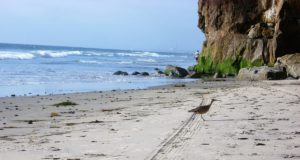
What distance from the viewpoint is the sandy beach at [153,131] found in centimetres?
675

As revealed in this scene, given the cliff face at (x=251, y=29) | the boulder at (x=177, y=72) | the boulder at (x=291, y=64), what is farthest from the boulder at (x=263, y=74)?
the boulder at (x=177, y=72)

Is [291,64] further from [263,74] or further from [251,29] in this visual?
[251,29]

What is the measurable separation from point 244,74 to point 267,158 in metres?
20.5

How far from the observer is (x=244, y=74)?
26.3m

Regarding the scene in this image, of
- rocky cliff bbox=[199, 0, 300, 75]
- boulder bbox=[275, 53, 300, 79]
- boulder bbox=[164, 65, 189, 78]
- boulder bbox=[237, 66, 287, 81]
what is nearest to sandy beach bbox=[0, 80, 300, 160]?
boulder bbox=[237, 66, 287, 81]

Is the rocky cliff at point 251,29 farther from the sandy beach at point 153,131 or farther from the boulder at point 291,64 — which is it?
the sandy beach at point 153,131

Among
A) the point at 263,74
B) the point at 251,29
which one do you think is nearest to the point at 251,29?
the point at 251,29

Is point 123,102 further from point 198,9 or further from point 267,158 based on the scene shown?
point 198,9

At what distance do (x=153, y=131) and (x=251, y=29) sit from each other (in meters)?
24.3

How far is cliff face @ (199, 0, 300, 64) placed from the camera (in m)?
29.0

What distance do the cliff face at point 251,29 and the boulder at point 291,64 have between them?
272cm

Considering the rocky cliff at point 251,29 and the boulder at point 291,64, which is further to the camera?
the rocky cliff at point 251,29

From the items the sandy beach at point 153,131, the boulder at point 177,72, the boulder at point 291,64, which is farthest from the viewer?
the boulder at point 177,72

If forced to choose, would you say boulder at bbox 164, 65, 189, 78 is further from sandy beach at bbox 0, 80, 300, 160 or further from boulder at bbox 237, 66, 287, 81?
sandy beach at bbox 0, 80, 300, 160
